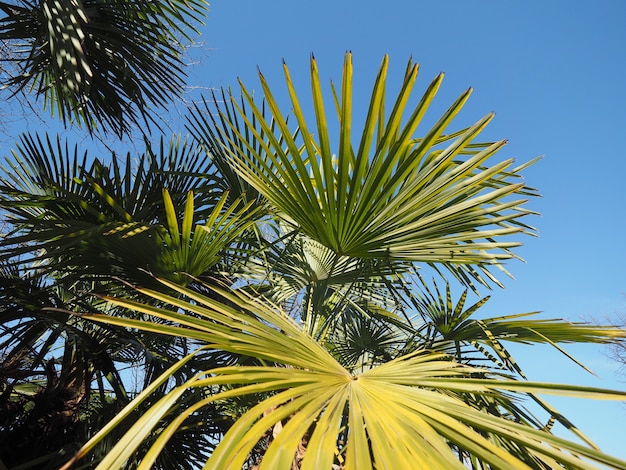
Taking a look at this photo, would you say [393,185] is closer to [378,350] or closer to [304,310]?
[304,310]

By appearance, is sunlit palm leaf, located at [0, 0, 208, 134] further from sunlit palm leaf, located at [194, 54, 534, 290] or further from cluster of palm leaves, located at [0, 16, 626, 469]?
sunlit palm leaf, located at [194, 54, 534, 290]

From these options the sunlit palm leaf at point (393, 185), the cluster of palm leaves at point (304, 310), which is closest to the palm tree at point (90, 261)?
the cluster of palm leaves at point (304, 310)

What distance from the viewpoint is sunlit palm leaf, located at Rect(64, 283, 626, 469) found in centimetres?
64

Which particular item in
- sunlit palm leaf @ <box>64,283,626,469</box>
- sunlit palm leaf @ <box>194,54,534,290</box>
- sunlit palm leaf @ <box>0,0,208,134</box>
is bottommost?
sunlit palm leaf @ <box>64,283,626,469</box>

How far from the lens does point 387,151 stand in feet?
4.70

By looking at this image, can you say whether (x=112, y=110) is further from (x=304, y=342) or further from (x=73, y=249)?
(x=304, y=342)

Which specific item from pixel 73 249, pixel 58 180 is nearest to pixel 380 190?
pixel 73 249

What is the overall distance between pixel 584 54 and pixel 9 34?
686 centimetres

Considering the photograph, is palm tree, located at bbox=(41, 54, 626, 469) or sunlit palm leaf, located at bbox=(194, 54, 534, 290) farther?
sunlit palm leaf, located at bbox=(194, 54, 534, 290)

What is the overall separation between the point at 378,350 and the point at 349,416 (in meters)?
1.90

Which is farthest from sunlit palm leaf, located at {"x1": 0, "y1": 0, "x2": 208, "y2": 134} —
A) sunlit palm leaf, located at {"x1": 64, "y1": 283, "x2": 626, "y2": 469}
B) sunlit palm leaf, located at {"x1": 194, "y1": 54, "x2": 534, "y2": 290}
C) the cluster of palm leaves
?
sunlit palm leaf, located at {"x1": 64, "y1": 283, "x2": 626, "y2": 469}

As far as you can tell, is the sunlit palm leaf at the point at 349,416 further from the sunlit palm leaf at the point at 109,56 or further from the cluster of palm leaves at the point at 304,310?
the sunlit palm leaf at the point at 109,56

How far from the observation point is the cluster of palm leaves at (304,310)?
2.35ft

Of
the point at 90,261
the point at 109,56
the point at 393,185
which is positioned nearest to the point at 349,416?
the point at 393,185
